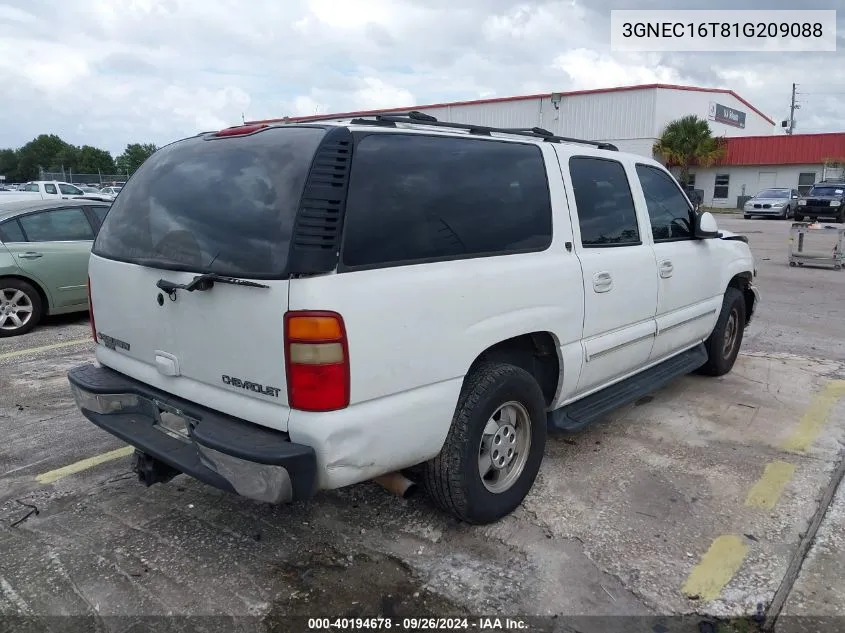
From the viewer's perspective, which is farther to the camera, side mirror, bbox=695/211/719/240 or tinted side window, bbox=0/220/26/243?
tinted side window, bbox=0/220/26/243

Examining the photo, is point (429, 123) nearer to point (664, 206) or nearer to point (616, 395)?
point (616, 395)

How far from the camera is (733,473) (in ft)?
12.7

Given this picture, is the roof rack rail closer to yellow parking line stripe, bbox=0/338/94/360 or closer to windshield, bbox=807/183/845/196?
yellow parking line stripe, bbox=0/338/94/360

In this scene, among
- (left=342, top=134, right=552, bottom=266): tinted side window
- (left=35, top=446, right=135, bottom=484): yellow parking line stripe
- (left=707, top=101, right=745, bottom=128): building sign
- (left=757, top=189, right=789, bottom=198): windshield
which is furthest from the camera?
(left=707, top=101, right=745, bottom=128): building sign

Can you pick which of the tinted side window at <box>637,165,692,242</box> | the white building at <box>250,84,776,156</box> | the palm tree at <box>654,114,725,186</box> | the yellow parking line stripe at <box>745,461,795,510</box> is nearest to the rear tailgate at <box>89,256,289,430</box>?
the yellow parking line stripe at <box>745,461,795,510</box>

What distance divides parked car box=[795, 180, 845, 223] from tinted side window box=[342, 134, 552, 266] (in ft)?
89.4

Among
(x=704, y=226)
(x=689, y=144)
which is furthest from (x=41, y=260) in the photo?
(x=689, y=144)

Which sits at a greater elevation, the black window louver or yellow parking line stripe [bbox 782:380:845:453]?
the black window louver

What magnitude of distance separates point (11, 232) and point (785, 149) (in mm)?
41272

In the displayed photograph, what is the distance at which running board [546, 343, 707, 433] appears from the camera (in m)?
3.65

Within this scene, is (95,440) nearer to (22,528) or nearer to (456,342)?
(22,528)

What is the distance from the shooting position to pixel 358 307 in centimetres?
244

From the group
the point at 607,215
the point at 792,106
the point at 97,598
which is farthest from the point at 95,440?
the point at 792,106

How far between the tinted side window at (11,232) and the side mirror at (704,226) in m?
6.98
